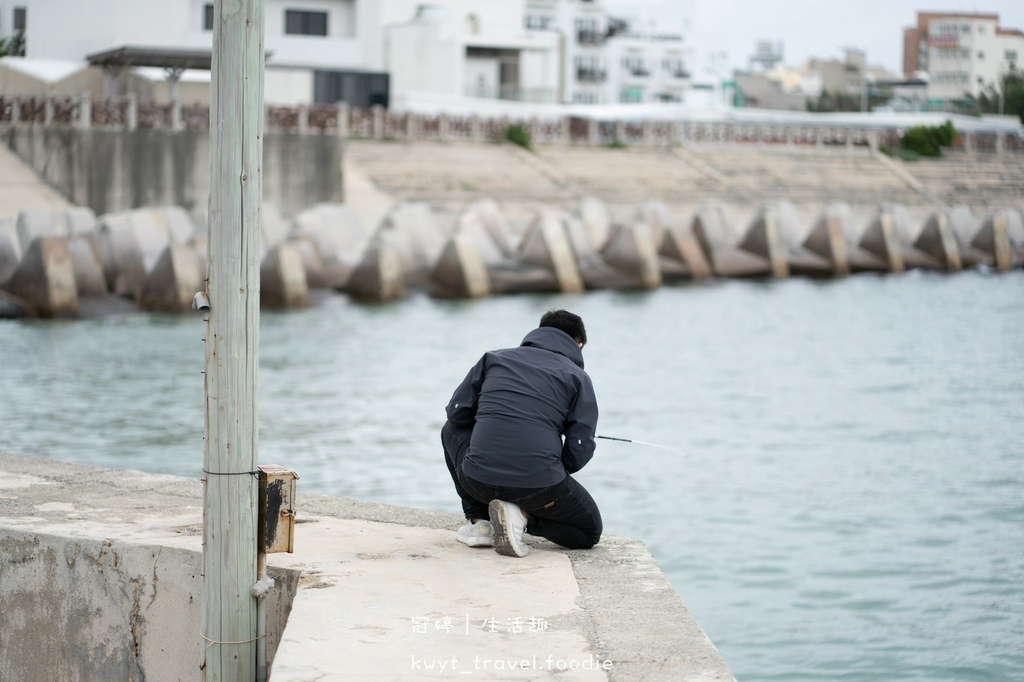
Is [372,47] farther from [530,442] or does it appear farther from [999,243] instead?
[530,442]

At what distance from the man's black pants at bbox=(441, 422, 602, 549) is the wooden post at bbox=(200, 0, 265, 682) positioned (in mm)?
1257


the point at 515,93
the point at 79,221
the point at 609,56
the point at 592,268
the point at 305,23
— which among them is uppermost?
the point at 609,56

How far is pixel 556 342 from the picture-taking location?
583 centimetres

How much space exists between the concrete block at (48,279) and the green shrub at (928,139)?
40915 millimetres

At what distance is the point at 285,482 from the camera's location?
4.81 m

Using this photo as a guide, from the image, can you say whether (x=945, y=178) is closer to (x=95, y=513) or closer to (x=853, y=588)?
(x=853, y=588)

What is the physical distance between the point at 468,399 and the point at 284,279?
19.4 m

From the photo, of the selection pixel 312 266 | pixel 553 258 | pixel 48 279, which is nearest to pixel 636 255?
pixel 553 258

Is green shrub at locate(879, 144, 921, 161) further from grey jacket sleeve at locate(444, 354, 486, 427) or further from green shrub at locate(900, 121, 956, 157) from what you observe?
Answer: grey jacket sleeve at locate(444, 354, 486, 427)

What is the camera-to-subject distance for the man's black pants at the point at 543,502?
561cm

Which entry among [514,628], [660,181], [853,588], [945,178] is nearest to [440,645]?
[514,628]

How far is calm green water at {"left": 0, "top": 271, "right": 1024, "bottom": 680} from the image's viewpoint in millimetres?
8992

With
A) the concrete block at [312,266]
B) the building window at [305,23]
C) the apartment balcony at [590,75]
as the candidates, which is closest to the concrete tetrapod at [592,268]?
the concrete block at [312,266]

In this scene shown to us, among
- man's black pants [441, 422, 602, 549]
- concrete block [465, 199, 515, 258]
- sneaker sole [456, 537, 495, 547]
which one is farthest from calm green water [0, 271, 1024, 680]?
sneaker sole [456, 537, 495, 547]
